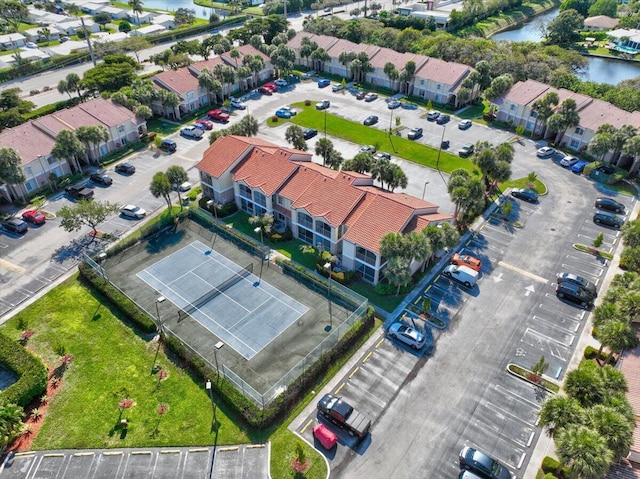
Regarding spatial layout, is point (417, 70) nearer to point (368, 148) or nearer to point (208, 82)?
Result: point (368, 148)

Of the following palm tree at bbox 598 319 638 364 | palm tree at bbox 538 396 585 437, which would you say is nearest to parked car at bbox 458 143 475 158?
palm tree at bbox 598 319 638 364

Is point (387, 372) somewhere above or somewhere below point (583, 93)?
below

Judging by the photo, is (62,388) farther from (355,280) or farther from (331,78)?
(331,78)

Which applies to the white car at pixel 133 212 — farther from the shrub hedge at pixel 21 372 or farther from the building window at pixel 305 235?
the shrub hedge at pixel 21 372

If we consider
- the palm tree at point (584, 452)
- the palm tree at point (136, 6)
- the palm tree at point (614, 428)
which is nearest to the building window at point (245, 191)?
the palm tree at point (584, 452)

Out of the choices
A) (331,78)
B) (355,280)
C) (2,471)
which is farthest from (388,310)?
(331,78)

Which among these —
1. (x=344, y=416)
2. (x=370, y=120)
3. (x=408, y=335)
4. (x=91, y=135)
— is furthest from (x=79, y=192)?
(x=370, y=120)

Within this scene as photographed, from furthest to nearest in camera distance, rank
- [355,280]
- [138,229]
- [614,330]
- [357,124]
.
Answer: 1. [357,124]
2. [138,229]
3. [355,280]
4. [614,330]
